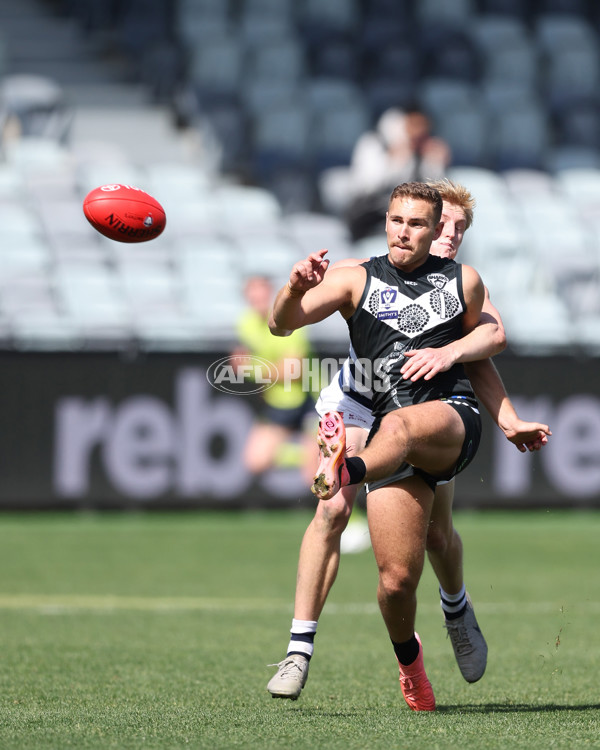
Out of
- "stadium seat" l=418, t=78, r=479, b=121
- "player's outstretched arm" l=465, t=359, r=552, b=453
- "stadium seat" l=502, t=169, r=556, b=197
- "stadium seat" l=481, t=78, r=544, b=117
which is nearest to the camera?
"player's outstretched arm" l=465, t=359, r=552, b=453

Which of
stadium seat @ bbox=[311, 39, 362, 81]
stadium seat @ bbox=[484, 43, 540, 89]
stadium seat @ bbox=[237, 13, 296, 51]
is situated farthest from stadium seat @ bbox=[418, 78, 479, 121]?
stadium seat @ bbox=[237, 13, 296, 51]

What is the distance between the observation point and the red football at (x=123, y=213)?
224 inches

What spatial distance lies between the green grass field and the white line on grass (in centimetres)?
2

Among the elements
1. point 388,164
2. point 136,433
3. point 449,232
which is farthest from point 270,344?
point 449,232

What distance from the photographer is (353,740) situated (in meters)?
4.41

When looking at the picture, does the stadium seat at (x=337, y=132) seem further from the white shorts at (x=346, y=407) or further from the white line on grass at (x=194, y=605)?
the white shorts at (x=346, y=407)

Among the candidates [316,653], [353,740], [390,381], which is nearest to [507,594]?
[316,653]

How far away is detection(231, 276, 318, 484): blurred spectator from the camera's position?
12.0 metres

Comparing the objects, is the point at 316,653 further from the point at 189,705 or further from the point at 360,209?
the point at 360,209

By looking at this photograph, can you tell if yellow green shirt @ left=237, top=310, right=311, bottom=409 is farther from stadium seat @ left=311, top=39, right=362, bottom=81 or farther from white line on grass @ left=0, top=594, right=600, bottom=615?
stadium seat @ left=311, top=39, right=362, bottom=81

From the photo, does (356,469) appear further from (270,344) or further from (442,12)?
(442,12)

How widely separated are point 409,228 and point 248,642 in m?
2.91

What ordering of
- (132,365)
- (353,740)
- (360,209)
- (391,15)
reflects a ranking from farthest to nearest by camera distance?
1. (391,15)
2. (360,209)
3. (132,365)
4. (353,740)

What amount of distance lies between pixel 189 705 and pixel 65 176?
11693mm
